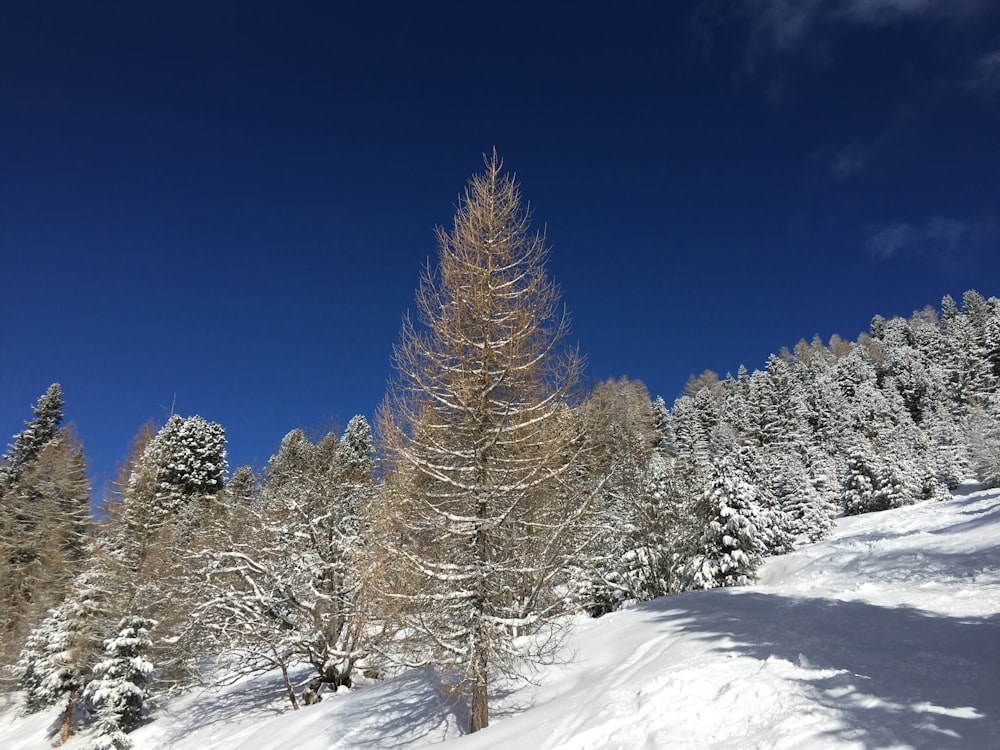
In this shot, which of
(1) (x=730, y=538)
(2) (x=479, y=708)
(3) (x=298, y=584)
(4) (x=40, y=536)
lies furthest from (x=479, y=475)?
(4) (x=40, y=536)

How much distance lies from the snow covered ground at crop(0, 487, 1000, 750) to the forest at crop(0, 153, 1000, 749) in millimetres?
999

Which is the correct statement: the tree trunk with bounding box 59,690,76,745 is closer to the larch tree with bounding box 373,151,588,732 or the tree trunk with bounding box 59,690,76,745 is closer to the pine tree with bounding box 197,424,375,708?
the pine tree with bounding box 197,424,375,708

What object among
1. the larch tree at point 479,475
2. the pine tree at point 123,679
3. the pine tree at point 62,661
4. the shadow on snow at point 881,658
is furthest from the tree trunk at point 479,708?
the pine tree at point 62,661

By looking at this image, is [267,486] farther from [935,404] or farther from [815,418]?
[935,404]

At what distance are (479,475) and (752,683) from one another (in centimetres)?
467

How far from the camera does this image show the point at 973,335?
65438 millimetres

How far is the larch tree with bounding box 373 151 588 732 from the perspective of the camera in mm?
8125

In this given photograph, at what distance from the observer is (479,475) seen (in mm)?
8695

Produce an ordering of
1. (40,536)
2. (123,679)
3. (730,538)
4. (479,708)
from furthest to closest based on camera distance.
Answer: (40,536), (730,538), (123,679), (479,708)

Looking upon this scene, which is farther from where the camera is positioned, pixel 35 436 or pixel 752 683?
pixel 35 436

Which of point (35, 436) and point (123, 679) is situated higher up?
point (35, 436)

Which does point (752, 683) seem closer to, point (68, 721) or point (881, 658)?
point (881, 658)

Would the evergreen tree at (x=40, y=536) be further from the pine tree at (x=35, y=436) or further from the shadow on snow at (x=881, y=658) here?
the shadow on snow at (x=881, y=658)

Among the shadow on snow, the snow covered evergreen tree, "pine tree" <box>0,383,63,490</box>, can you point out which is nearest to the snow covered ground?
the shadow on snow
